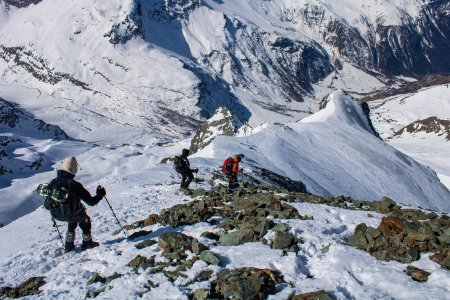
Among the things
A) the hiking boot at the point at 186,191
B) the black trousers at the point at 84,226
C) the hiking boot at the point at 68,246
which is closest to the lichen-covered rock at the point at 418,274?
the black trousers at the point at 84,226

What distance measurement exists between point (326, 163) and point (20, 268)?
47353 mm

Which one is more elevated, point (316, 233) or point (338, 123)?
point (316, 233)

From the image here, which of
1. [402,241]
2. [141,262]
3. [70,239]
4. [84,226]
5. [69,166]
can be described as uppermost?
[69,166]

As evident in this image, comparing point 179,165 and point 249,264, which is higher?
point 249,264

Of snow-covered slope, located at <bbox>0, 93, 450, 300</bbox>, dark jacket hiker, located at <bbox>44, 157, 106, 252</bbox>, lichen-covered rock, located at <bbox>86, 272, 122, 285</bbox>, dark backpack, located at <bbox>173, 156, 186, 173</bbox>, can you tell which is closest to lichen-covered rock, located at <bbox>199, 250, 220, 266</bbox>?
snow-covered slope, located at <bbox>0, 93, 450, 300</bbox>

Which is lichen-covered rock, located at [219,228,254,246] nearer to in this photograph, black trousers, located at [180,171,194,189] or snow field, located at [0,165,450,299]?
snow field, located at [0,165,450,299]

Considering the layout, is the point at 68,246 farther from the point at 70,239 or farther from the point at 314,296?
the point at 314,296

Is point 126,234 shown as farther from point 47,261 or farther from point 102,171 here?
point 102,171

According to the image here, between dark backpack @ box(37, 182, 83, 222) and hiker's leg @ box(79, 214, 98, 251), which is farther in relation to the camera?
hiker's leg @ box(79, 214, 98, 251)

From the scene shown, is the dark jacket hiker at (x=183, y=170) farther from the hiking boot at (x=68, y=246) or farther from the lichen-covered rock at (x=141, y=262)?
the lichen-covered rock at (x=141, y=262)

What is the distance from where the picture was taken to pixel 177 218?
699 inches

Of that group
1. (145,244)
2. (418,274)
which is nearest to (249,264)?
(145,244)

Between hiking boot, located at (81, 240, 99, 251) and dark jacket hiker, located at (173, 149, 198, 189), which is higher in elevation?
hiking boot, located at (81, 240, 99, 251)

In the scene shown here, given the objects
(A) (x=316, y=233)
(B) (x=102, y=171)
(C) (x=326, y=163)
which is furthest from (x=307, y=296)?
(B) (x=102, y=171)
